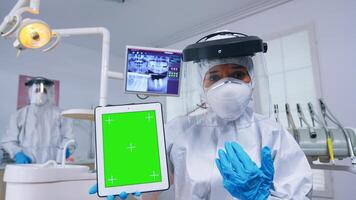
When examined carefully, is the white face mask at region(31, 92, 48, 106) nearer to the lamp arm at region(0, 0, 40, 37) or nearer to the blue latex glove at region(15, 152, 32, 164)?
the blue latex glove at region(15, 152, 32, 164)

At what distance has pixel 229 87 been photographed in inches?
33.7

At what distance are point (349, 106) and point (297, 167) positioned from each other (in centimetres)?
137

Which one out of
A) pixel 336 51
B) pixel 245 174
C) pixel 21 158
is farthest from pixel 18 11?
pixel 336 51

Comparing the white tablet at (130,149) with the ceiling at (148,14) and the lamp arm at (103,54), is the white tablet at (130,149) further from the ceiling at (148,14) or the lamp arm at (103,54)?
the ceiling at (148,14)

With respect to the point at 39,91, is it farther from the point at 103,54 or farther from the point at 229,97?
the point at 229,97

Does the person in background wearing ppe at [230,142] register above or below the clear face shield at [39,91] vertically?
below

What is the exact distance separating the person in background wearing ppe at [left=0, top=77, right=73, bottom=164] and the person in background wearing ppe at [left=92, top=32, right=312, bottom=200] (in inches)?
67.3

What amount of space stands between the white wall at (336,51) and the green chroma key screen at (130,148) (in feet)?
5.52

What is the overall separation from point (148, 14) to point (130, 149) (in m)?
1.94

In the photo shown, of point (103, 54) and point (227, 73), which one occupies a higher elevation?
point (103, 54)

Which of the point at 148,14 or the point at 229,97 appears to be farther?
the point at 148,14

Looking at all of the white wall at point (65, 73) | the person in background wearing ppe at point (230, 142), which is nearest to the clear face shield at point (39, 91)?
the white wall at point (65, 73)

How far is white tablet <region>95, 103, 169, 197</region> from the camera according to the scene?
0.73m

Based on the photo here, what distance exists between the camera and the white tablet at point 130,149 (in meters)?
0.73
